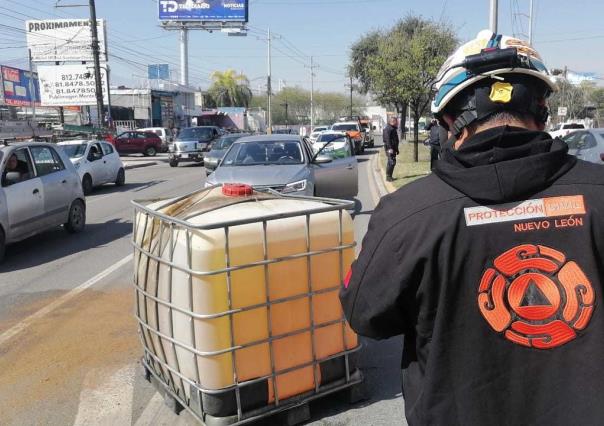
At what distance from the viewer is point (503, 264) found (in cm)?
139

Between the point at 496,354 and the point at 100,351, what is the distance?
3911 mm

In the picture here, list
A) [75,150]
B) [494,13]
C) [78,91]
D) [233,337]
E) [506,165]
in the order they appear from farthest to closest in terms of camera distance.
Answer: [78,91] < [75,150] < [494,13] < [233,337] < [506,165]

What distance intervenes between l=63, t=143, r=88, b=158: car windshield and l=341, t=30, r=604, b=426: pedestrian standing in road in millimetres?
15934

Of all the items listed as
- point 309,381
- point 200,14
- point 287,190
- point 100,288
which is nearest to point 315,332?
point 309,381

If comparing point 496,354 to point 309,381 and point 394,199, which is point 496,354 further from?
point 309,381

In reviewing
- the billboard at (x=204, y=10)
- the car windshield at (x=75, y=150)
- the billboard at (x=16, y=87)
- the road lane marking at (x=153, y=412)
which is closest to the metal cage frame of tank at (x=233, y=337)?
the road lane marking at (x=153, y=412)

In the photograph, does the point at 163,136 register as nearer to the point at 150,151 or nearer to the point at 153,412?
Result: the point at 150,151

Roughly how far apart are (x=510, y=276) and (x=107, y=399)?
10.6 ft

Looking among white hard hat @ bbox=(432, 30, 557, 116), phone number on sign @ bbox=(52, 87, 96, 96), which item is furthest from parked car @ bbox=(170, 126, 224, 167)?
white hard hat @ bbox=(432, 30, 557, 116)

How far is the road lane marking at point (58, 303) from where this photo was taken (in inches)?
199

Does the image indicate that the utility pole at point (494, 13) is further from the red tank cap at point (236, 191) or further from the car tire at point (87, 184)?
the red tank cap at point (236, 191)

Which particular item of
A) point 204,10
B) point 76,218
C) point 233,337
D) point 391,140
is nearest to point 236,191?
point 233,337

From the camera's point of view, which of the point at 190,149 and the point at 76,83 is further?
the point at 76,83

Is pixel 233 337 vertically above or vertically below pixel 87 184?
above
